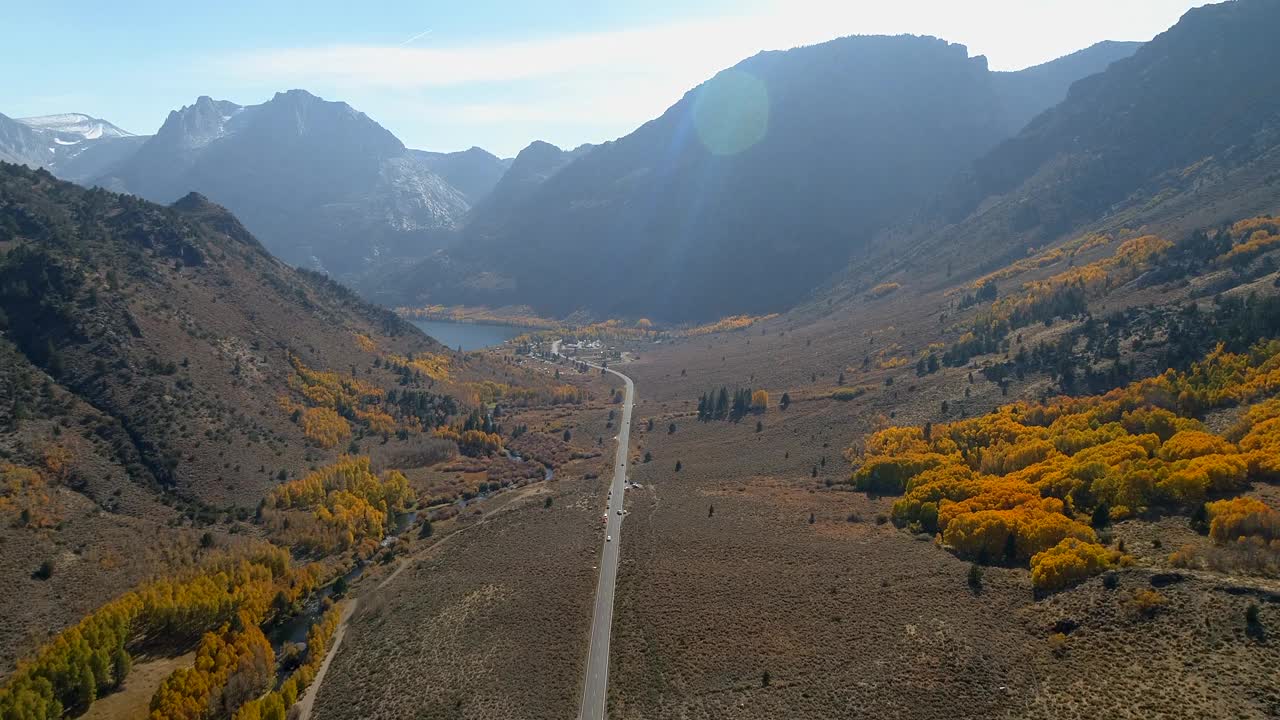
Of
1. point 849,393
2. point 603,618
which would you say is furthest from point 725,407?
point 603,618

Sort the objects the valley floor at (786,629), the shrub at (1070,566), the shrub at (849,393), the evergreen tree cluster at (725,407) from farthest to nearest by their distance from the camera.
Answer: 1. the evergreen tree cluster at (725,407)
2. the shrub at (849,393)
3. the shrub at (1070,566)
4. the valley floor at (786,629)

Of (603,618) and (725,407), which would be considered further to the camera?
(725,407)

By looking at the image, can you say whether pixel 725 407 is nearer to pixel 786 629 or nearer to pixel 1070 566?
pixel 786 629

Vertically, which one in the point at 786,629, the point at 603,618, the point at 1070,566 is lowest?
the point at 603,618

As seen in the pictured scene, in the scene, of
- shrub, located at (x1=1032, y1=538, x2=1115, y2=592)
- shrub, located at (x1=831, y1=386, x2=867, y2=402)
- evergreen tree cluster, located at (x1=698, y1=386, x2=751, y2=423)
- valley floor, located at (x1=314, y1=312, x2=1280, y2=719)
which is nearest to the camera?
valley floor, located at (x1=314, y1=312, x2=1280, y2=719)

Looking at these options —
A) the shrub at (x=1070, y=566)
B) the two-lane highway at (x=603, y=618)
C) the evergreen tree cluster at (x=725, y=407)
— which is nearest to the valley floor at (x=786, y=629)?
the two-lane highway at (x=603, y=618)

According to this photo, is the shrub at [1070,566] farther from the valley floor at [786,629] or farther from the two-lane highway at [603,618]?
the two-lane highway at [603,618]

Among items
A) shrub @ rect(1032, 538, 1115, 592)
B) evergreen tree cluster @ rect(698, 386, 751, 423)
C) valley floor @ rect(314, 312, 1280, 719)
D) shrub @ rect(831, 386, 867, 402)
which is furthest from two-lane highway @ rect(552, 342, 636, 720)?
shrub @ rect(831, 386, 867, 402)

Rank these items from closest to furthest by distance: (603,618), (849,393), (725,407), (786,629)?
(786,629), (603,618), (849,393), (725,407)

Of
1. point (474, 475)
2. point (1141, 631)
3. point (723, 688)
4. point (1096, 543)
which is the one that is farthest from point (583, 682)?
point (474, 475)

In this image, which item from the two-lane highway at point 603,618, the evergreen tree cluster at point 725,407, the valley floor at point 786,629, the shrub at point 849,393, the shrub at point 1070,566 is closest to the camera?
the valley floor at point 786,629

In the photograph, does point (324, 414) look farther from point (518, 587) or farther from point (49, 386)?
point (518, 587)

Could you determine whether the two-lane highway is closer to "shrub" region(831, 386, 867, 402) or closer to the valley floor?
the valley floor
